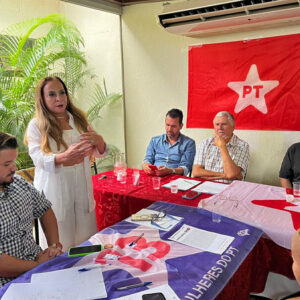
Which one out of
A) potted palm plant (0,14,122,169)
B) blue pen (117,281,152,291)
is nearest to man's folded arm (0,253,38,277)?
blue pen (117,281,152,291)

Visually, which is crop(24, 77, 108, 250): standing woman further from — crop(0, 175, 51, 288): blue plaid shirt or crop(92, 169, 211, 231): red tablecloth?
crop(0, 175, 51, 288): blue plaid shirt

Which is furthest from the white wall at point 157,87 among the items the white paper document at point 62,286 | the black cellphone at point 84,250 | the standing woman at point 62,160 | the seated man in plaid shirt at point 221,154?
the white paper document at point 62,286

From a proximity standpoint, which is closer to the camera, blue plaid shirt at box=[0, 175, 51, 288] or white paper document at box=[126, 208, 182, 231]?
blue plaid shirt at box=[0, 175, 51, 288]

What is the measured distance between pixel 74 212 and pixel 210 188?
3.24ft

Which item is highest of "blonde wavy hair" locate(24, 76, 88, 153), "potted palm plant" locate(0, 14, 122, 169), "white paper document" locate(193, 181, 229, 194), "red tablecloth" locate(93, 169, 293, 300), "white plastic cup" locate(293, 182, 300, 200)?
"potted palm plant" locate(0, 14, 122, 169)

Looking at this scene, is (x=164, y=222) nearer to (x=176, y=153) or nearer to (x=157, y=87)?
(x=176, y=153)

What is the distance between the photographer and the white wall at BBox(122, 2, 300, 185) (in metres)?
3.33

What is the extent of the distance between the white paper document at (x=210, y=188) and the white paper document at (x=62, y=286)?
1165 millimetres

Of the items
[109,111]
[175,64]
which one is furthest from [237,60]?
[109,111]

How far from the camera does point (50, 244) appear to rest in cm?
164

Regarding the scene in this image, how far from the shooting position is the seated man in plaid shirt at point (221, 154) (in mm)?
2725

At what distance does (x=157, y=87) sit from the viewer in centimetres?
397

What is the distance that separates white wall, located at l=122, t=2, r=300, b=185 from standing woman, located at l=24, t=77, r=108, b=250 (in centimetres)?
200

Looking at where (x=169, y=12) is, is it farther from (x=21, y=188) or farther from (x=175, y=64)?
(x=21, y=188)
